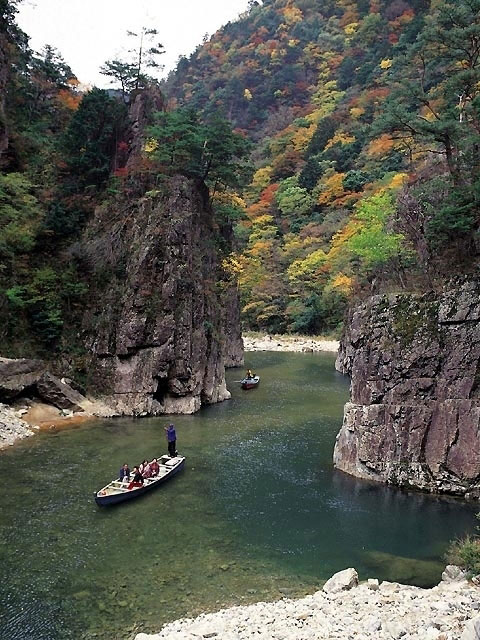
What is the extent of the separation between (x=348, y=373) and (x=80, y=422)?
98.9ft

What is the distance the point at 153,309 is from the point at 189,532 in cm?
2012

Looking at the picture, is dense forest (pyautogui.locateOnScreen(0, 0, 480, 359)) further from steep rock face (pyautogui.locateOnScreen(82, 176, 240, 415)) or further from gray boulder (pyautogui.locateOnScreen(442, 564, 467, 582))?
gray boulder (pyautogui.locateOnScreen(442, 564, 467, 582))

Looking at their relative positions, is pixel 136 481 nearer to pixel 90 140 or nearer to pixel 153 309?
pixel 153 309

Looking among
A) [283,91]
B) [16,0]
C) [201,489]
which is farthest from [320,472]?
[283,91]

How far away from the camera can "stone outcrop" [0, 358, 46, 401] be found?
1177 inches

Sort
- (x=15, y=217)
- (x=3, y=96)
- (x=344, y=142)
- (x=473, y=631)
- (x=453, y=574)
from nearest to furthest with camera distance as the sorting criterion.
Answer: (x=473, y=631)
(x=453, y=574)
(x=15, y=217)
(x=3, y=96)
(x=344, y=142)

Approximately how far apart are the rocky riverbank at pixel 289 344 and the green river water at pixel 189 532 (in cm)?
4520

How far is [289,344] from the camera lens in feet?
253

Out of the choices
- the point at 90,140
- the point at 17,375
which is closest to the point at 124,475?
the point at 17,375

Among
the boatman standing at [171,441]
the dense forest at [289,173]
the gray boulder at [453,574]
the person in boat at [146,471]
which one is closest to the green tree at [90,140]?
the dense forest at [289,173]

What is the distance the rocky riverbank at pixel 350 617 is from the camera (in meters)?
10.9

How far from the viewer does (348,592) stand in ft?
43.8

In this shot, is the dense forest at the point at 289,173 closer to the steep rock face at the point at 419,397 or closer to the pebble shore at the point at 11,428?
the steep rock face at the point at 419,397

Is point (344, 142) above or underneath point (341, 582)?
above
